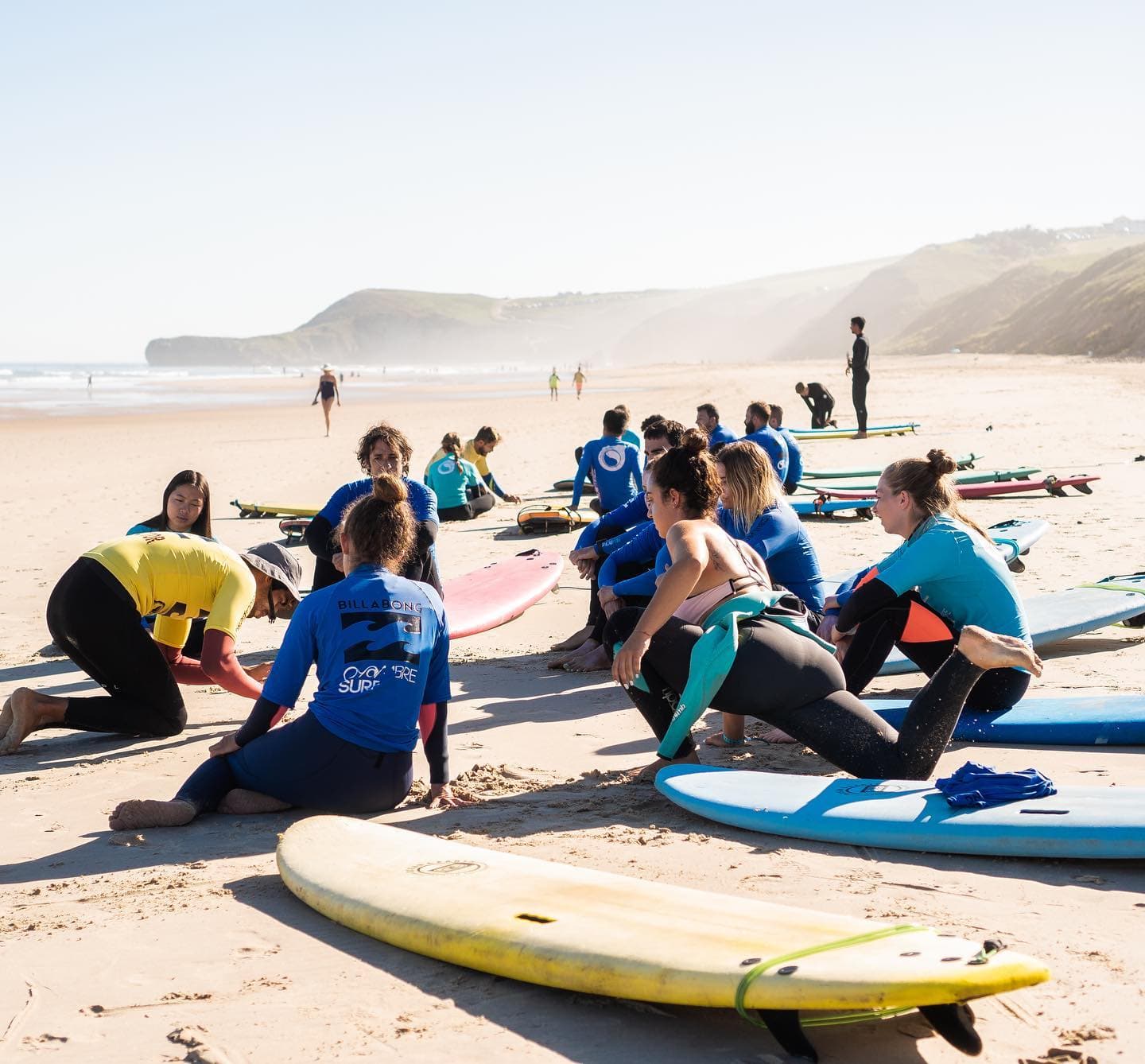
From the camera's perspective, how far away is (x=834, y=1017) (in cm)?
254

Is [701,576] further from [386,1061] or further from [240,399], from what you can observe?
[240,399]

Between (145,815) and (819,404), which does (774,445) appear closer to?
(145,815)

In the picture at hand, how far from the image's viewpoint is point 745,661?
4316 mm

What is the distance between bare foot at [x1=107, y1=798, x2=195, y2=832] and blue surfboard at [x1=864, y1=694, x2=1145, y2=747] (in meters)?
2.79

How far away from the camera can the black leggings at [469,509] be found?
12219mm

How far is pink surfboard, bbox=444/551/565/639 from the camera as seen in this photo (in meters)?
7.66

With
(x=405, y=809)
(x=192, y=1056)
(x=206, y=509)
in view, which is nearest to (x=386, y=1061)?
(x=192, y=1056)

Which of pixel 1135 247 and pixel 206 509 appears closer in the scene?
pixel 206 509

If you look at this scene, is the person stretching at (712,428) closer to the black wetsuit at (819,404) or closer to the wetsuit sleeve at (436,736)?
the wetsuit sleeve at (436,736)

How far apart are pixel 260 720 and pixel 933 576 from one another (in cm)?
255

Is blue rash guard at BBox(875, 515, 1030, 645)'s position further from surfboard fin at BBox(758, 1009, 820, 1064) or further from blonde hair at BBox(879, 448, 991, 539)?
surfboard fin at BBox(758, 1009, 820, 1064)

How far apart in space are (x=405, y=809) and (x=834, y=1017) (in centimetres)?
222

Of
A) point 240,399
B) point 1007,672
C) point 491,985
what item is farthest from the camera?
point 240,399

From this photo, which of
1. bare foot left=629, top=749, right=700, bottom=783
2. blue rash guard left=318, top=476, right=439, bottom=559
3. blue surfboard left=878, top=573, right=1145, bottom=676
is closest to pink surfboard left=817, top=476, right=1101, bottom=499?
blue surfboard left=878, top=573, right=1145, bottom=676
